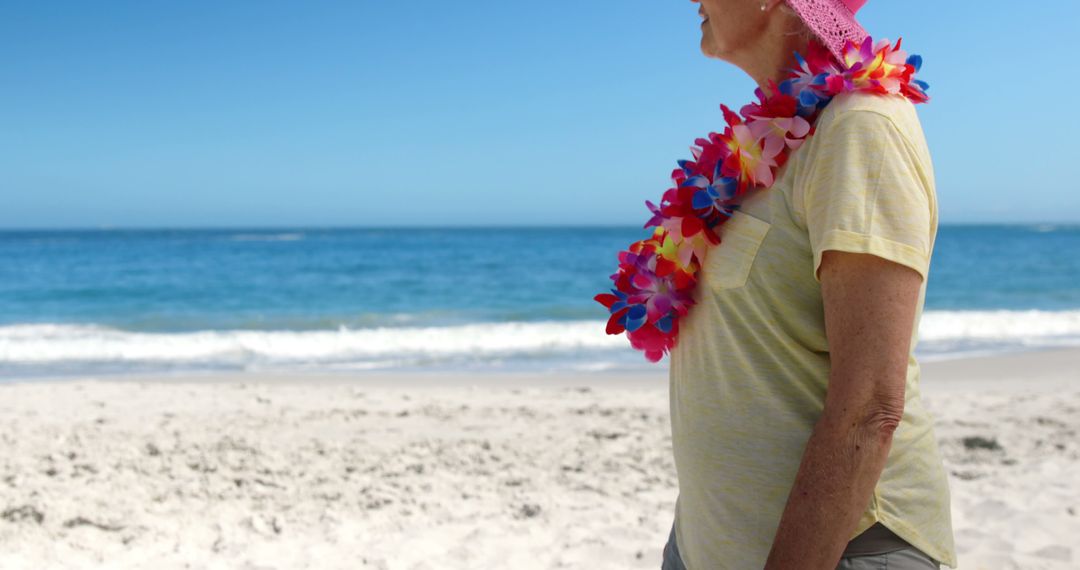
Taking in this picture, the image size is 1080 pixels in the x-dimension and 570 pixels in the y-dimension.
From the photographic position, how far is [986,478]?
491 cm

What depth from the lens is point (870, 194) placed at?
1.03 m

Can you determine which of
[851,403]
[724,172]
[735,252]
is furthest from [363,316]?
[851,403]

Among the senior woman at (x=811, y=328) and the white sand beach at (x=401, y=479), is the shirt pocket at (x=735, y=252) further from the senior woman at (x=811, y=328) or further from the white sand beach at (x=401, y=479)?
the white sand beach at (x=401, y=479)

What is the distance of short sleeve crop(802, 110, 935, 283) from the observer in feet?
3.31

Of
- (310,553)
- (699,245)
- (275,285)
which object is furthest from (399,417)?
(275,285)

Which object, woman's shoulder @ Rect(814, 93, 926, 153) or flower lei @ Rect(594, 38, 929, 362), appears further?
flower lei @ Rect(594, 38, 929, 362)

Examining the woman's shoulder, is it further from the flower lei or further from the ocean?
the ocean

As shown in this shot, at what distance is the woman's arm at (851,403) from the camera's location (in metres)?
1.02

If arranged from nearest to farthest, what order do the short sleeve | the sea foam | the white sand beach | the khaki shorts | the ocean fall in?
1. the short sleeve
2. the khaki shorts
3. the white sand beach
4. the sea foam
5. the ocean

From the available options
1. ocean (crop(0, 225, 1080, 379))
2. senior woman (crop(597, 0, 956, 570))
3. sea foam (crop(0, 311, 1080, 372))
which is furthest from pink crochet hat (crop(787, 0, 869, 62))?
sea foam (crop(0, 311, 1080, 372))

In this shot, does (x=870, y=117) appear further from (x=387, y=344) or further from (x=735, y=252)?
(x=387, y=344)

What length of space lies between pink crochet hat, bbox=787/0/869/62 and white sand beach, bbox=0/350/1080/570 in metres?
3.09

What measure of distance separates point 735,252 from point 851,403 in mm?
279

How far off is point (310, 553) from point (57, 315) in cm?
1588
